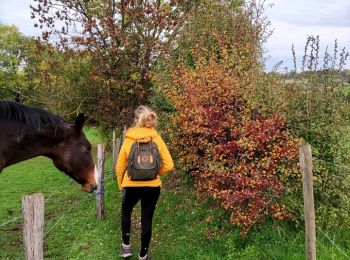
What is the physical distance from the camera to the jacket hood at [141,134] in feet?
17.9

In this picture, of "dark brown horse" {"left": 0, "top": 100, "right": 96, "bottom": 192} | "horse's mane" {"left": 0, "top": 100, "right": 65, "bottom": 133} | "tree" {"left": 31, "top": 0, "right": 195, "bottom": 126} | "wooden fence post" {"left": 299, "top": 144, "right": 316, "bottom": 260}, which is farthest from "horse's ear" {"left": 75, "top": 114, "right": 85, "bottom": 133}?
"tree" {"left": 31, "top": 0, "right": 195, "bottom": 126}

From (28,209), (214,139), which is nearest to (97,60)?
(214,139)

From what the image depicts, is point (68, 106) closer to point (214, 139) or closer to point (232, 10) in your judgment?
point (232, 10)

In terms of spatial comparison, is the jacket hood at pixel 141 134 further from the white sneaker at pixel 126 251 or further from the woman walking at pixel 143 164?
the white sneaker at pixel 126 251

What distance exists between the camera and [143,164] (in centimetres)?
539

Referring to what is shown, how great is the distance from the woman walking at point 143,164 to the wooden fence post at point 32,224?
1699 mm

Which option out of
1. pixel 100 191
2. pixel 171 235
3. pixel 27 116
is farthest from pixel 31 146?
pixel 171 235

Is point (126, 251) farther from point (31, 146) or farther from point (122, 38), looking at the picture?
point (122, 38)

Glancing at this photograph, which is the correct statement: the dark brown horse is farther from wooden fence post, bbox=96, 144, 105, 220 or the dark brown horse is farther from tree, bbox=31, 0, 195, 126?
tree, bbox=31, 0, 195, 126

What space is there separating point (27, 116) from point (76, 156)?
2.83 ft

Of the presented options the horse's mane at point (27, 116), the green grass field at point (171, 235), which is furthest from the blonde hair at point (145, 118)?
the green grass field at point (171, 235)

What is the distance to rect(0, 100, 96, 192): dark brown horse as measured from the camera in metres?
5.38

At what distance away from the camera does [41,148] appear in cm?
567

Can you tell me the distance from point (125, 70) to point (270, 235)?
37.7 ft
